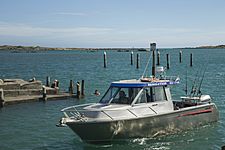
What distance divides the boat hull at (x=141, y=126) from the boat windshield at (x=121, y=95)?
3.55 ft

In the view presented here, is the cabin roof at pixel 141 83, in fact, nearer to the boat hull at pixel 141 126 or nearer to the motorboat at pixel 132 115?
the motorboat at pixel 132 115

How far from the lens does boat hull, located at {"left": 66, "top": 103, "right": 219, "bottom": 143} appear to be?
51.4 ft

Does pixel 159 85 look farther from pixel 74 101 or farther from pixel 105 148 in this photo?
pixel 74 101

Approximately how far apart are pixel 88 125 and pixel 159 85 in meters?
4.18

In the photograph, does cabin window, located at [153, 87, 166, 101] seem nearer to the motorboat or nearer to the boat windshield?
the motorboat

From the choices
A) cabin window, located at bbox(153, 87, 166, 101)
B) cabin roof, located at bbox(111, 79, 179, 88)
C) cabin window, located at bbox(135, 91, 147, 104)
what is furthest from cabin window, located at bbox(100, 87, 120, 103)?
cabin window, located at bbox(153, 87, 166, 101)

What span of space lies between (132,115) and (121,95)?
1.21m

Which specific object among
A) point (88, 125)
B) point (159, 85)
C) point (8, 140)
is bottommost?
point (8, 140)

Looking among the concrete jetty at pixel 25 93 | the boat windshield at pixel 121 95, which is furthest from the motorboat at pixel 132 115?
the concrete jetty at pixel 25 93

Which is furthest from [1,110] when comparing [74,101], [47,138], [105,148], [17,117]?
[105,148]

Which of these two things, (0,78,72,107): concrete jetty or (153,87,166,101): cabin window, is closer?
(153,87,166,101): cabin window

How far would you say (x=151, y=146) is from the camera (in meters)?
16.6

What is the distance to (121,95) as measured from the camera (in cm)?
1700

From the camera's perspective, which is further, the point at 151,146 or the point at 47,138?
the point at 47,138
